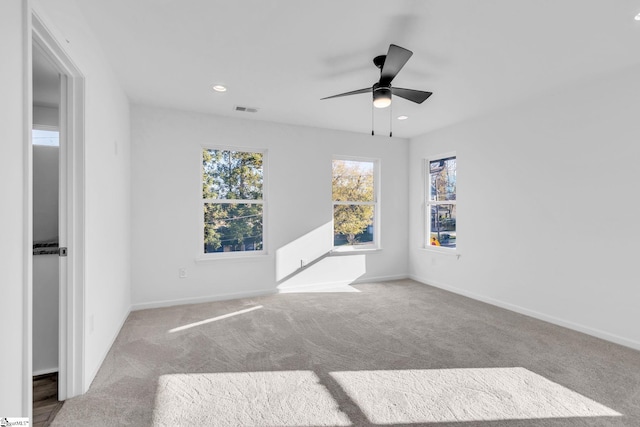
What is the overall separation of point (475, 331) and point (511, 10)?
284 centimetres

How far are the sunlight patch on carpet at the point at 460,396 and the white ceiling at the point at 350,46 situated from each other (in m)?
2.55

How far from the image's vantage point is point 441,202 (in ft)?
17.0

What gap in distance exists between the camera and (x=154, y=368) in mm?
2500

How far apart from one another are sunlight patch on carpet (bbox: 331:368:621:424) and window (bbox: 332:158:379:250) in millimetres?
3112

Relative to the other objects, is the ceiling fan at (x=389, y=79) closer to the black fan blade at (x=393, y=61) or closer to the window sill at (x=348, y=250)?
the black fan blade at (x=393, y=61)

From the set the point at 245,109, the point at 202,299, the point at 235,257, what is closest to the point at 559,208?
the point at 245,109

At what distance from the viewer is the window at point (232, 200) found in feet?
14.6

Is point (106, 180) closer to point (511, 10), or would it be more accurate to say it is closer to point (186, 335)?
point (186, 335)

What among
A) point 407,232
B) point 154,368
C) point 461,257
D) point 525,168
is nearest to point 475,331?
point 461,257

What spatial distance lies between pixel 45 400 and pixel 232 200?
289 cm
